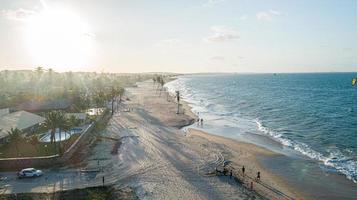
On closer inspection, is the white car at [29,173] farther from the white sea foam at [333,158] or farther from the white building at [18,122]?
the white sea foam at [333,158]

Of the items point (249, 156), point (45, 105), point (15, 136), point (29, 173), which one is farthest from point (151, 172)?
point (45, 105)

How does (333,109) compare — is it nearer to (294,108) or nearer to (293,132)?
(294,108)

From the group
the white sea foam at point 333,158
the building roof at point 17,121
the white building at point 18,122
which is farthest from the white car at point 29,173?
the white sea foam at point 333,158

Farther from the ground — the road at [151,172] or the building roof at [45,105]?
the building roof at [45,105]

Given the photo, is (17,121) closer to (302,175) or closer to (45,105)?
(45,105)

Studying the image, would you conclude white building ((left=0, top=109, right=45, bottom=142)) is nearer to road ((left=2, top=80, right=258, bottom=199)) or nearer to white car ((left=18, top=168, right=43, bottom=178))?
road ((left=2, top=80, right=258, bottom=199))

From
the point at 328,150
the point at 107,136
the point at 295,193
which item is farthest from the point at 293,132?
the point at 107,136

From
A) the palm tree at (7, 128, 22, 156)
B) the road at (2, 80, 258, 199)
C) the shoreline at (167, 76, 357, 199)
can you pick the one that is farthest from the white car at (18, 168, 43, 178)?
the shoreline at (167, 76, 357, 199)
